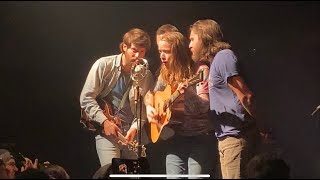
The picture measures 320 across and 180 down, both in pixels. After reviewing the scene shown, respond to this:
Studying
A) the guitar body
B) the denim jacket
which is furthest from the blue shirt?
the denim jacket

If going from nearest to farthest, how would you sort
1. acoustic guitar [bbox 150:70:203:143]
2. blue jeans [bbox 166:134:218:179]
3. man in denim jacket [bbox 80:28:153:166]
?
blue jeans [bbox 166:134:218:179], acoustic guitar [bbox 150:70:203:143], man in denim jacket [bbox 80:28:153:166]

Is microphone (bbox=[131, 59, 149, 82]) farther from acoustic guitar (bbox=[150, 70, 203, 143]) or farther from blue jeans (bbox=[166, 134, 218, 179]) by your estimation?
blue jeans (bbox=[166, 134, 218, 179])

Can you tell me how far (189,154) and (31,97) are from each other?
61.3 inches

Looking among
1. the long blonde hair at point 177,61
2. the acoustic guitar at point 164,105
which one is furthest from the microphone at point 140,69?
the acoustic guitar at point 164,105

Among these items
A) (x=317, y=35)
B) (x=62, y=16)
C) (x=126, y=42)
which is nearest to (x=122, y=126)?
(x=126, y=42)

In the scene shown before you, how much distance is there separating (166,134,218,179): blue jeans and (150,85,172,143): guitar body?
14cm

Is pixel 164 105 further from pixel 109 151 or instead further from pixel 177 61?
pixel 109 151

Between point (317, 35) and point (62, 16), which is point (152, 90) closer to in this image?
point (62, 16)

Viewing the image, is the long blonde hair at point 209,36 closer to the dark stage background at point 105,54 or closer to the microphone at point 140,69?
the dark stage background at point 105,54

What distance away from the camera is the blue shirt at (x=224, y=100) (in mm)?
4824

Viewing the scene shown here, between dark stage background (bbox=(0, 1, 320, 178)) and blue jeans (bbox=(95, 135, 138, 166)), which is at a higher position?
dark stage background (bbox=(0, 1, 320, 178))

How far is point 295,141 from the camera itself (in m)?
4.92

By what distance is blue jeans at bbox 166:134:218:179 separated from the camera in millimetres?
4801

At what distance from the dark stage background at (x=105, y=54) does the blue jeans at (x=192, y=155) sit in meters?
0.13
